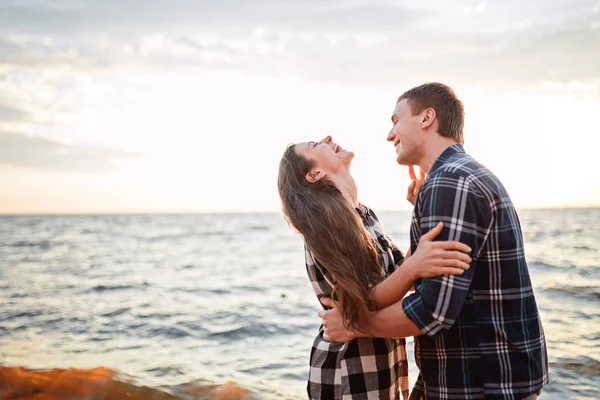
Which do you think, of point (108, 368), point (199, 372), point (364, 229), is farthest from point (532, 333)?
point (108, 368)

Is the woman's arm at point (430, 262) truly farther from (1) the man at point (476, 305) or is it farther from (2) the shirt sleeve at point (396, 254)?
(2) the shirt sleeve at point (396, 254)

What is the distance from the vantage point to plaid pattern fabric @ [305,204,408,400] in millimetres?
2764

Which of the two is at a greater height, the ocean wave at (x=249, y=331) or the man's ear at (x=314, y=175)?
the man's ear at (x=314, y=175)

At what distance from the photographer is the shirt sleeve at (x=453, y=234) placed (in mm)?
2234

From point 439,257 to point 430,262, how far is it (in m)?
0.05

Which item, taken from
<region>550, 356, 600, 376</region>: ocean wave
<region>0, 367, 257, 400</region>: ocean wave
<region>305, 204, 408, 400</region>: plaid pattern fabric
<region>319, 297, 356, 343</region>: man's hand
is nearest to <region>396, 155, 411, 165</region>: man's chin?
<region>305, 204, 408, 400</region>: plaid pattern fabric

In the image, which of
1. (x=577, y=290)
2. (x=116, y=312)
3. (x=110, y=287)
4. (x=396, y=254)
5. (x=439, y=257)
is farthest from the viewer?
(x=110, y=287)

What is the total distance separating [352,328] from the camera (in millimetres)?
2648

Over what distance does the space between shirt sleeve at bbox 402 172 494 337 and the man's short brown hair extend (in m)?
0.49

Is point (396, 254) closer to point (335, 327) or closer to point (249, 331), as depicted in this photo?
point (335, 327)

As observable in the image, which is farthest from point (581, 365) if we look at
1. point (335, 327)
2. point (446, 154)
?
point (446, 154)

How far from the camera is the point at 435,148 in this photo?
270 cm

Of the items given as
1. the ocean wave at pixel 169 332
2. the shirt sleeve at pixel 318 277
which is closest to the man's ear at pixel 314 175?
the shirt sleeve at pixel 318 277

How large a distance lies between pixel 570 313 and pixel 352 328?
26.2 ft
